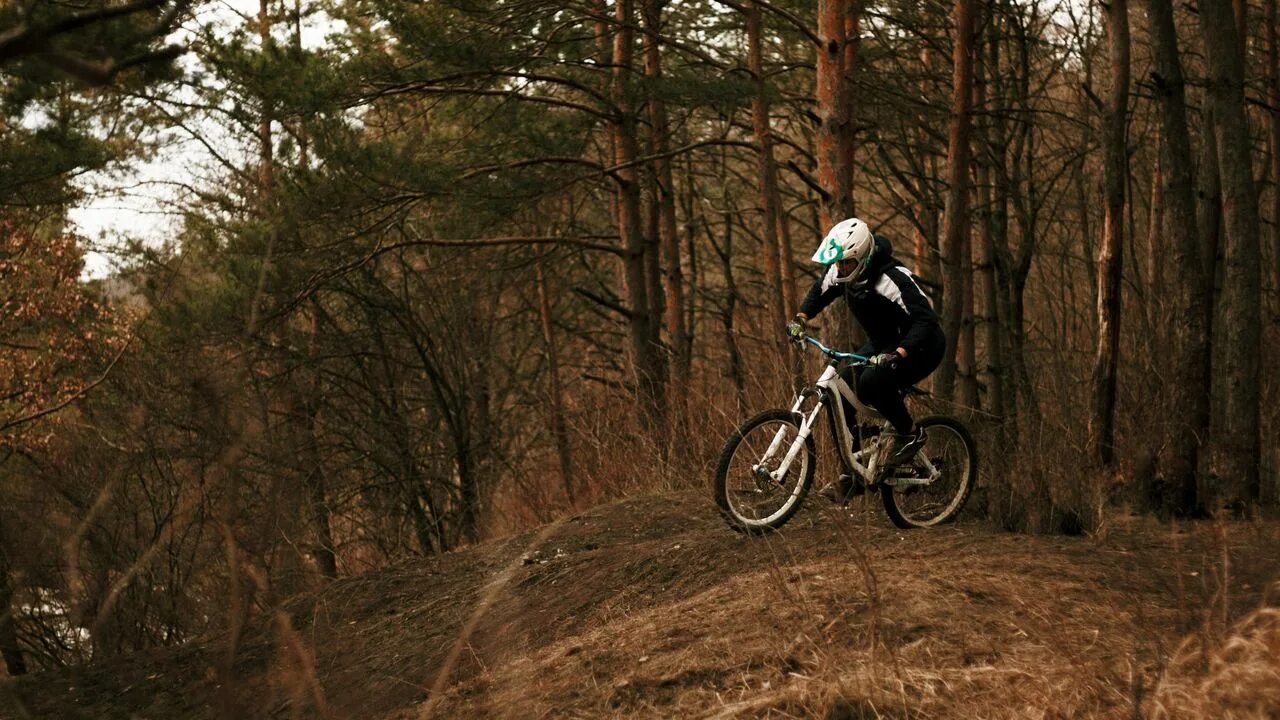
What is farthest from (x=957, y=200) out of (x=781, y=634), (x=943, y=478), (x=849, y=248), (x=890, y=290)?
(x=781, y=634)

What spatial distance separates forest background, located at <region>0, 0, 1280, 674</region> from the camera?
9.05 meters

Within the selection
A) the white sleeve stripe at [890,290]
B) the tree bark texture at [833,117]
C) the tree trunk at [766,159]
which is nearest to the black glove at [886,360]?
the white sleeve stripe at [890,290]

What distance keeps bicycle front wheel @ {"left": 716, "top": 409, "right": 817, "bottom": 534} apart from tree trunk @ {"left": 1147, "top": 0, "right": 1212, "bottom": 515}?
3.02 m

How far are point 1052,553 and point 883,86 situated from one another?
28.0ft

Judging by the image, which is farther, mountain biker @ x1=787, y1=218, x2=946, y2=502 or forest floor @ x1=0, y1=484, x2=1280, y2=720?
mountain biker @ x1=787, y1=218, x2=946, y2=502

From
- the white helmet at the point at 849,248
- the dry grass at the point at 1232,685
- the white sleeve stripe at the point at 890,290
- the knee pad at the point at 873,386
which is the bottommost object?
the dry grass at the point at 1232,685

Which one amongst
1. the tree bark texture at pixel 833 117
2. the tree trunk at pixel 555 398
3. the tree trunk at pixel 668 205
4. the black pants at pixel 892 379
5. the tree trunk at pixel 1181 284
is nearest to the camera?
the black pants at pixel 892 379

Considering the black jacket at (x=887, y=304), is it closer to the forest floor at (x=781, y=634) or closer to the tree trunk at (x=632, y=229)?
the forest floor at (x=781, y=634)

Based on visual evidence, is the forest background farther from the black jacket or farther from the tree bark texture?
the black jacket

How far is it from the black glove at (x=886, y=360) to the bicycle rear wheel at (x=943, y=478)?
100 centimetres

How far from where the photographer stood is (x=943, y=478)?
838 centimetres

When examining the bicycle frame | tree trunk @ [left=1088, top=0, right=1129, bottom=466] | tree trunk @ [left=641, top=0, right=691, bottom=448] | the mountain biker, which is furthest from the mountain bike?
tree trunk @ [left=641, top=0, right=691, bottom=448]

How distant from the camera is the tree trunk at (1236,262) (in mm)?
8883

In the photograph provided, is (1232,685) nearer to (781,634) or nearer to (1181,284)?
(781,634)
